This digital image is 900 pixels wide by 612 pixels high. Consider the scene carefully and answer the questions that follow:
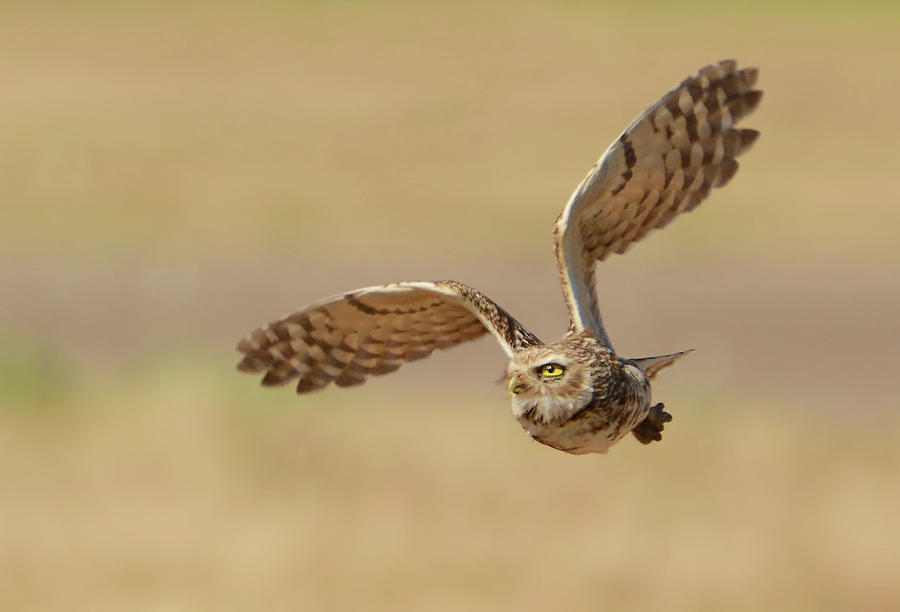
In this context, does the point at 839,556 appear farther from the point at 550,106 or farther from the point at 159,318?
the point at 550,106

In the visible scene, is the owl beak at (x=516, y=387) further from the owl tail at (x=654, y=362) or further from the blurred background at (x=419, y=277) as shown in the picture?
the blurred background at (x=419, y=277)

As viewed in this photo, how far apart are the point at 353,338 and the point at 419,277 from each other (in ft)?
49.6

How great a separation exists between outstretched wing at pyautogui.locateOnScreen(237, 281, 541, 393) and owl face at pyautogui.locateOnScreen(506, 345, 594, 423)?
844 millimetres

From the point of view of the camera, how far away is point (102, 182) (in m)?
30.0

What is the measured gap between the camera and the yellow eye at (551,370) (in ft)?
25.3

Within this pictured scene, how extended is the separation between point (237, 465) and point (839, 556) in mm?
4229

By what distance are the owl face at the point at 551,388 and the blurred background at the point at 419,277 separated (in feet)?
19.8

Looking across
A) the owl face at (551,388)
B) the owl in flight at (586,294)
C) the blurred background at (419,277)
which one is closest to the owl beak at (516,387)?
the owl face at (551,388)

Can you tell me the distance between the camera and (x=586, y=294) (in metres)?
8.46

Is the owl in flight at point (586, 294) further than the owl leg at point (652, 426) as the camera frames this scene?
No

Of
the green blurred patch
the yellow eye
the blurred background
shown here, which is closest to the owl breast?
the yellow eye

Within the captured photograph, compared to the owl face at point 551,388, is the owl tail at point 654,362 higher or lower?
higher

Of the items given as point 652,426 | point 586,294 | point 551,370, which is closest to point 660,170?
point 586,294

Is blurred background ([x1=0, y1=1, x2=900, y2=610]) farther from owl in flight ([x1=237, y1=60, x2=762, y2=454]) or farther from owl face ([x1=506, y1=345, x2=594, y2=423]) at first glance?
owl face ([x1=506, y1=345, x2=594, y2=423])
